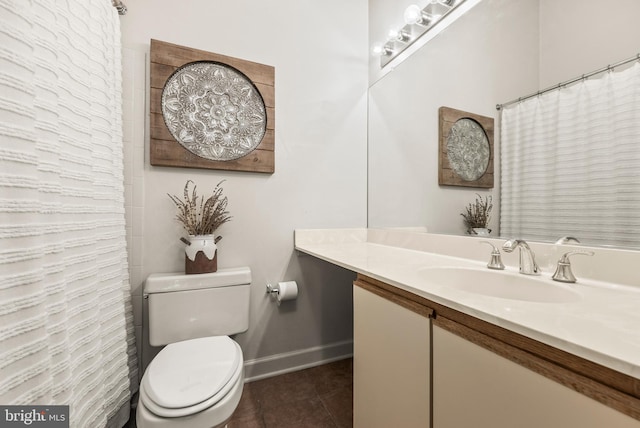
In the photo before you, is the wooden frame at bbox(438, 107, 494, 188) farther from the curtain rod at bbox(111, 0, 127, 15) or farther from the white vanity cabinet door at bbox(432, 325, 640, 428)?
the curtain rod at bbox(111, 0, 127, 15)

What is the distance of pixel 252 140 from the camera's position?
1.46 metres

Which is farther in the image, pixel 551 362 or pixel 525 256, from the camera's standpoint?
pixel 525 256

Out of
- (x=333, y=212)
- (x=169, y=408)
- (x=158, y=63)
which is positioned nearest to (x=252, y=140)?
(x=158, y=63)

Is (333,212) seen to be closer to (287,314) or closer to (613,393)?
(287,314)

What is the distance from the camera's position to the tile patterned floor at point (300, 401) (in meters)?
1.18

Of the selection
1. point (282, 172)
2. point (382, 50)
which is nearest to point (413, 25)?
point (382, 50)

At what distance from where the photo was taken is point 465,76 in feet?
3.93

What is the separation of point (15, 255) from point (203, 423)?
0.66 metres

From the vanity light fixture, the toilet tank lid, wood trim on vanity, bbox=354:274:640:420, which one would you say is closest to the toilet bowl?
the toilet tank lid

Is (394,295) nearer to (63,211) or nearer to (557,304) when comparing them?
(557,304)

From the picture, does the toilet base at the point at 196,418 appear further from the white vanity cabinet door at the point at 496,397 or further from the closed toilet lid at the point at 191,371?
the white vanity cabinet door at the point at 496,397

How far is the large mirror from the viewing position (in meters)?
0.81

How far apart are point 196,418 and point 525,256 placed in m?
1.17

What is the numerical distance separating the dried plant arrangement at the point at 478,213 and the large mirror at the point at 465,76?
0.08 feet
